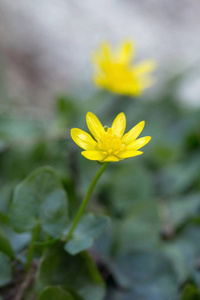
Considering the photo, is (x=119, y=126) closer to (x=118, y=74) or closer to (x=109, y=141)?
(x=109, y=141)

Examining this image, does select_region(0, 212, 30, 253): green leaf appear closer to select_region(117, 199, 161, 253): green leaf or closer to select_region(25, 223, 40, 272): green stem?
select_region(25, 223, 40, 272): green stem

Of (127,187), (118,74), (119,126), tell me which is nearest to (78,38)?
(118,74)

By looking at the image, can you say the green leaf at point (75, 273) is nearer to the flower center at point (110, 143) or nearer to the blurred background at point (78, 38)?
the flower center at point (110, 143)

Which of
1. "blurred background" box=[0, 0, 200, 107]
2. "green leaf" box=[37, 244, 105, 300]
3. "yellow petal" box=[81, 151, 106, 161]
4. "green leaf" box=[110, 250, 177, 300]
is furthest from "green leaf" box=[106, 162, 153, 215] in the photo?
→ "blurred background" box=[0, 0, 200, 107]

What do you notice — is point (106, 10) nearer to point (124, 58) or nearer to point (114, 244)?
point (124, 58)

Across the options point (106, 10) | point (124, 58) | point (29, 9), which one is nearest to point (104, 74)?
point (124, 58)

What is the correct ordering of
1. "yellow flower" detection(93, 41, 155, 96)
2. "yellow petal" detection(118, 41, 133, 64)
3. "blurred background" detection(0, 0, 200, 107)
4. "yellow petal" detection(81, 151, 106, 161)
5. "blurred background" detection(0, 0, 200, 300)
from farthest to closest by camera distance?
"blurred background" detection(0, 0, 200, 107)
"yellow petal" detection(118, 41, 133, 64)
"yellow flower" detection(93, 41, 155, 96)
"blurred background" detection(0, 0, 200, 300)
"yellow petal" detection(81, 151, 106, 161)
